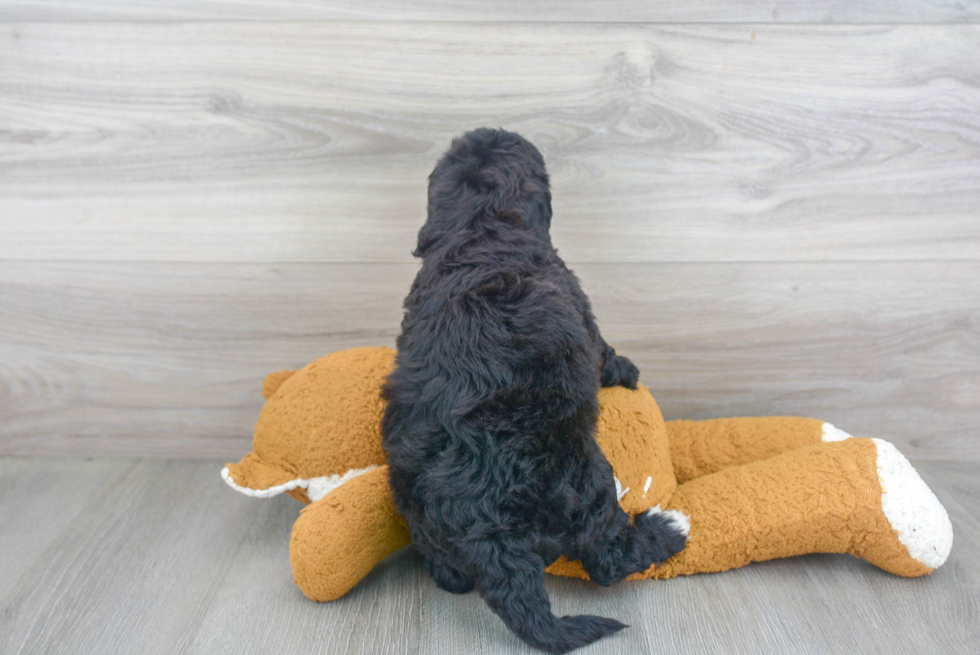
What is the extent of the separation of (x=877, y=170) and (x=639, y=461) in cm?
78

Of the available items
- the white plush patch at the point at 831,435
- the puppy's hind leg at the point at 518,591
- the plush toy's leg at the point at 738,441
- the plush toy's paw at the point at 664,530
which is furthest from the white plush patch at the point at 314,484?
the white plush patch at the point at 831,435

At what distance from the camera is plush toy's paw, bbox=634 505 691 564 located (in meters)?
1.06

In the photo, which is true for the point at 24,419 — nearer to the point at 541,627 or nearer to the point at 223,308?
the point at 223,308

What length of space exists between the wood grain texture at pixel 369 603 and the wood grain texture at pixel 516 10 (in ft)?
3.09

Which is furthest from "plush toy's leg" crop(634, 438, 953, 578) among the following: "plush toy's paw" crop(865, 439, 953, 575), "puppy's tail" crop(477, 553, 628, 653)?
"puppy's tail" crop(477, 553, 628, 653)

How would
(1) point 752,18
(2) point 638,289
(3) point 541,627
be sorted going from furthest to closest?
(2) point 638,289
(1) point 752,18
(3) point 541,627

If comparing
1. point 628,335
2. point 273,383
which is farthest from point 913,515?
point 273,383

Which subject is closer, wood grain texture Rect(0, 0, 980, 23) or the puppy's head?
the puppy's head

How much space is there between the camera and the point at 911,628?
99 cm

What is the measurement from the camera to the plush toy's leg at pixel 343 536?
1004mm

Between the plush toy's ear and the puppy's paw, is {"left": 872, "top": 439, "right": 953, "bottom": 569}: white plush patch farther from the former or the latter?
the plush toy's ear

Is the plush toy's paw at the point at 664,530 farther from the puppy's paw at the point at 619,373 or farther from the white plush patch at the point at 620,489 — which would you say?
the puppy's paw at the point at 619,373

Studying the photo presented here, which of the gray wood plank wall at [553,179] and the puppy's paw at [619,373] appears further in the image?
the gray wood plank wall at [553,179]

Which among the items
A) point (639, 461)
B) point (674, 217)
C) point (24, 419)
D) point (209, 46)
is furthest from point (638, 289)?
point (24, 419)
